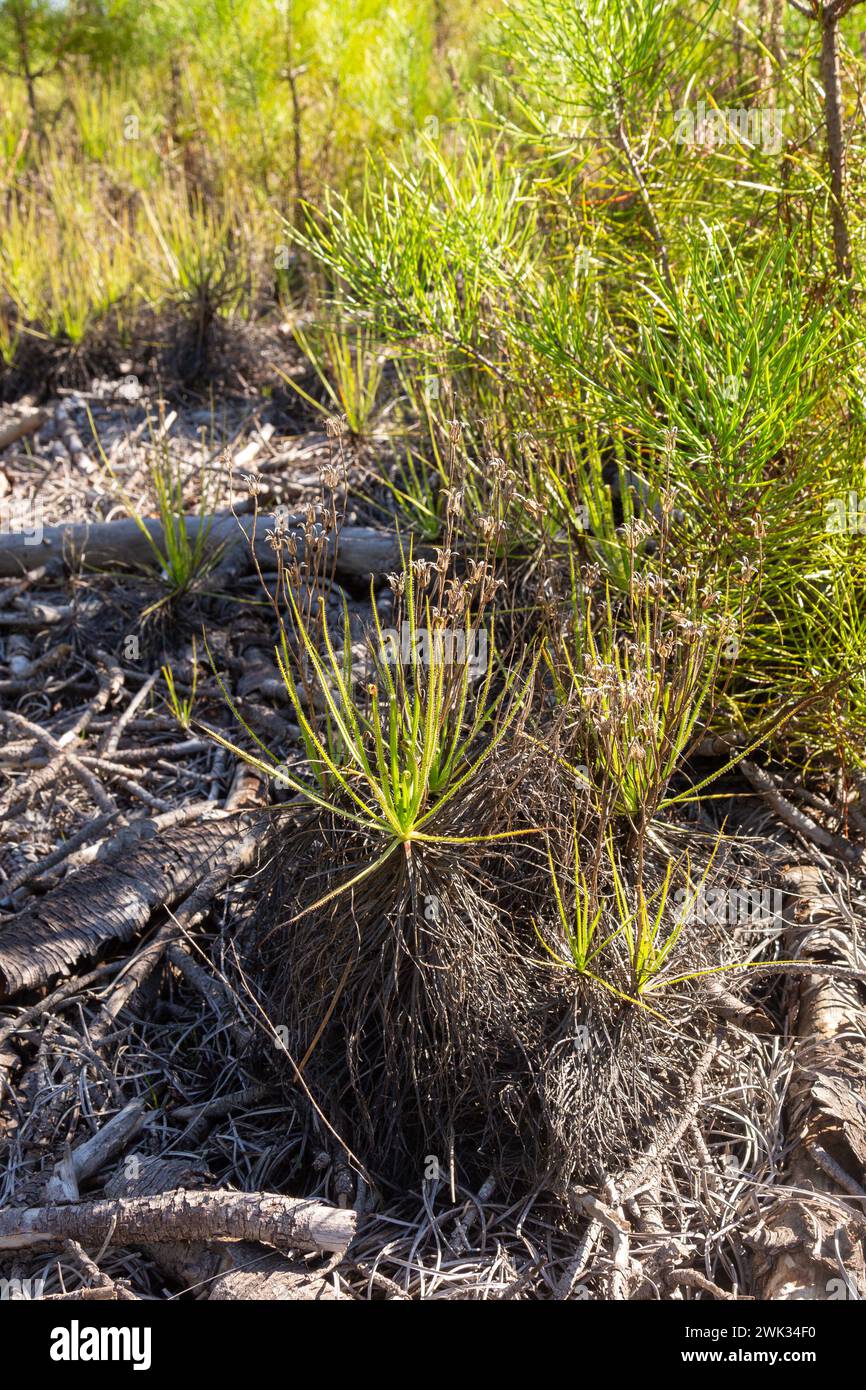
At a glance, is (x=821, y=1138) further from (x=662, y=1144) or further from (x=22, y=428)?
(x=22, y=428)

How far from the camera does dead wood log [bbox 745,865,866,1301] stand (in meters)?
1.72

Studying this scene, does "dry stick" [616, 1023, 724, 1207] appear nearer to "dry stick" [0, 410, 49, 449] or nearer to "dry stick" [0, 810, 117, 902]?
"dry stick" [0, 810, 117, 902]

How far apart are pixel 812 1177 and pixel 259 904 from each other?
1.08 metres

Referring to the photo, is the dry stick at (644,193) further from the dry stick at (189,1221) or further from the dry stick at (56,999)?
the dry stick at (189,1221)

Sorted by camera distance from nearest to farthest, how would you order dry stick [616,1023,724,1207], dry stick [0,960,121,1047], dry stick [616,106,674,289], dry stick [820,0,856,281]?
dry stick [616,1023,724,1207] < dry stick [0,960,121,1047] < dry stick [820,0,856,281] < dry stick [616,106,674,289]

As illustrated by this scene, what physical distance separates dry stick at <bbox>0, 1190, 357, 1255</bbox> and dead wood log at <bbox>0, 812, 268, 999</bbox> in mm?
470

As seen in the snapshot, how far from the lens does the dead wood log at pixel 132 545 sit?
3246 millimetres

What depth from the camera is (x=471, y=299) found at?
2617mm

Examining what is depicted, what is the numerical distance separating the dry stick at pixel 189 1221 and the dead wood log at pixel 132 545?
186 centimetres

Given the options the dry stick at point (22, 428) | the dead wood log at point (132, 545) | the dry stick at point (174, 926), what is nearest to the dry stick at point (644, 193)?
the dead wood log at point (132, 545)

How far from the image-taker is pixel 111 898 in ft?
7.34

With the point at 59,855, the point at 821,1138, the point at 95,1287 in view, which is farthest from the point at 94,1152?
the point at 821,1138

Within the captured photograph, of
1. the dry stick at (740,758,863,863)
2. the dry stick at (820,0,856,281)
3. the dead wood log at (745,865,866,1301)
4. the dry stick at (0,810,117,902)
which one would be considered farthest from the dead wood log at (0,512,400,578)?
the dead wood log at (745,865,866,1301)

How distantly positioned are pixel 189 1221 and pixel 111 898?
0.70 m
